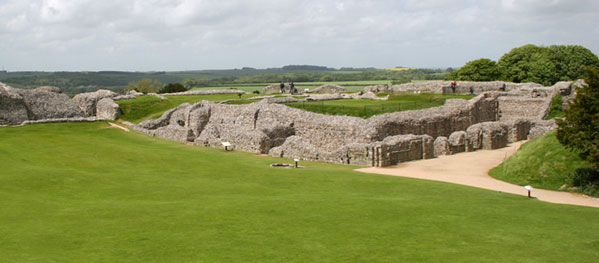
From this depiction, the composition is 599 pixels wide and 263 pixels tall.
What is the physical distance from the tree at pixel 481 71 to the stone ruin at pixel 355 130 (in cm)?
2617

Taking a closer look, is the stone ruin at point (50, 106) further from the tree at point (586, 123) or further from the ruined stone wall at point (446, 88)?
the tree at point (586, 123)

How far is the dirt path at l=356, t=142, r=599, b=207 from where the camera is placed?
70.1ft

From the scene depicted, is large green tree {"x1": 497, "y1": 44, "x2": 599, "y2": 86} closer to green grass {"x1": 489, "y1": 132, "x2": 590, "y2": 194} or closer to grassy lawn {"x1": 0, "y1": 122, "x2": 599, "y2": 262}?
green grass {"x1": 489, "y1": 132, "x2": 590, "y2": 194}

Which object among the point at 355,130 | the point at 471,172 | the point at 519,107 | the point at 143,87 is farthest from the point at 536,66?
the point at 143,87

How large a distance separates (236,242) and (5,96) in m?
36.7

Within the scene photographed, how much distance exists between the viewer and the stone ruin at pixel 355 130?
30.2m

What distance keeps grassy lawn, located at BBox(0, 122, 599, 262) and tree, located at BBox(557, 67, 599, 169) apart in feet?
14.3

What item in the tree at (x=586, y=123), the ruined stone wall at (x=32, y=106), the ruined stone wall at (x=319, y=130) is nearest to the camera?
the tree at (x=586, y=123)

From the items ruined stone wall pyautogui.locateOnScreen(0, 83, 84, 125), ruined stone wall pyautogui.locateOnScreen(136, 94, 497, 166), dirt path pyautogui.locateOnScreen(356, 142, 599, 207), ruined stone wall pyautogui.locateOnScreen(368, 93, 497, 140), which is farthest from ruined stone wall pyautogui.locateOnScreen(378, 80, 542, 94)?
ruined stone wall pyautogui.locateOnScreen(0, 83, 84, 125)

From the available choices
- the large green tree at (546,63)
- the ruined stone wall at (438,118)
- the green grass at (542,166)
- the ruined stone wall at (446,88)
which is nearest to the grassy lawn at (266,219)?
the green grass at (542,166)

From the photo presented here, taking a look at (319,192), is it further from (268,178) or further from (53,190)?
(53,190)

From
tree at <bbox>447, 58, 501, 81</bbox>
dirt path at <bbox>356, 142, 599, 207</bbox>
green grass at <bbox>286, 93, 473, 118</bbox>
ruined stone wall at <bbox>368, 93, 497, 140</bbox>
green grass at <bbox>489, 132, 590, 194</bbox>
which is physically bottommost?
dirt path at <bbox>356, 142, 599, 207</bbox>

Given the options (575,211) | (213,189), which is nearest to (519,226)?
(575,211)

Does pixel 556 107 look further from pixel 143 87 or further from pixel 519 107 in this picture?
pixel 143 87
